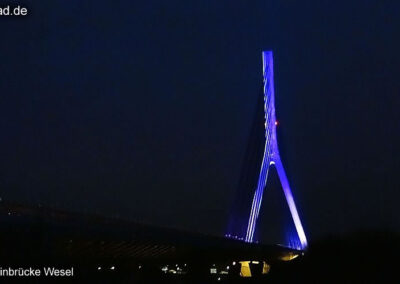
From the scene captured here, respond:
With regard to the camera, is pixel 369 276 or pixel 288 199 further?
pixel 288 199

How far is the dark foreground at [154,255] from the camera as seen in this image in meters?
17.8

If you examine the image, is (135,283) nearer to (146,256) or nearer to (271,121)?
(146,256)

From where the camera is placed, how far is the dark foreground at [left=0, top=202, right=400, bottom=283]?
17750mm

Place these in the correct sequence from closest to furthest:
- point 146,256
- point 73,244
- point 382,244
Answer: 1. point 382,244
2. point 73,244
3. point 146,256

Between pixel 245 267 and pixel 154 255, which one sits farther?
pixel 245 267

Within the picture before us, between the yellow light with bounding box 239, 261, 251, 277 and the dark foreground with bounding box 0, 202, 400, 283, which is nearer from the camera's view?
the dark foreground with bounding box 0, 202, 400, 283

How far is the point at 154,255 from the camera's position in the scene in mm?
31141

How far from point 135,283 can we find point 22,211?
10.9 m

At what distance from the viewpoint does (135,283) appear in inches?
699

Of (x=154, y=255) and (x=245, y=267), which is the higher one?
(x=154, y=255)

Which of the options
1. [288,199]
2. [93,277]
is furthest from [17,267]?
[288,199]

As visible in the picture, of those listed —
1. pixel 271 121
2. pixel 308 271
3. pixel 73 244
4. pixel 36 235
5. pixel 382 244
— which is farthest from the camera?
pixel 271 121

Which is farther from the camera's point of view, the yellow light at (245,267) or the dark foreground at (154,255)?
the yellow light at (245,267)

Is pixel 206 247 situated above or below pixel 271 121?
below
